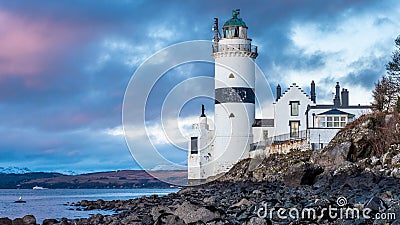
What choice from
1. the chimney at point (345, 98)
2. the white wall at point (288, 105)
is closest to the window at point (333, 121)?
the white wall at point (288, 105)

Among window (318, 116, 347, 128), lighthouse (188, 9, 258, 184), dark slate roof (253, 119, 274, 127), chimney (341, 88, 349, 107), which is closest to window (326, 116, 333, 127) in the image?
window (318, 116, 347, 128)

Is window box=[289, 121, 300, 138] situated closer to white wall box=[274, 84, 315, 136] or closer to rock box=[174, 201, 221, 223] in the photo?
white wall box=[274, 84, 315, 136]

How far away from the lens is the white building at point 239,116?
3969 cm

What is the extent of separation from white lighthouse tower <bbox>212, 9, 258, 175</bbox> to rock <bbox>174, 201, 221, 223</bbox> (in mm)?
27079

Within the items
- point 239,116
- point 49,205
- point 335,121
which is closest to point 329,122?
point 335,121

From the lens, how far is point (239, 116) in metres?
41.4

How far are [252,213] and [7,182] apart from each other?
132 m

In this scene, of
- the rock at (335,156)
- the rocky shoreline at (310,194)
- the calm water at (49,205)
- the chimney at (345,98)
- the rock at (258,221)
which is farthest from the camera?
the chimney at (345,98)

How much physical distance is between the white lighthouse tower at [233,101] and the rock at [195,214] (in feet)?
88.8

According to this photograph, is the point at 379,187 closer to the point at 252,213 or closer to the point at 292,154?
the point at 252,213

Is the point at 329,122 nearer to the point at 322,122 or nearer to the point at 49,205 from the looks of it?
the point at 322,122

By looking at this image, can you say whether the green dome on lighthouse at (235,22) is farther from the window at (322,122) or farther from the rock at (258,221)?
the rock at (258,221)

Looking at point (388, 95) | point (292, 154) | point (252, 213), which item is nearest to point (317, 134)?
point (292, 154)

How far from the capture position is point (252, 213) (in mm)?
14859
